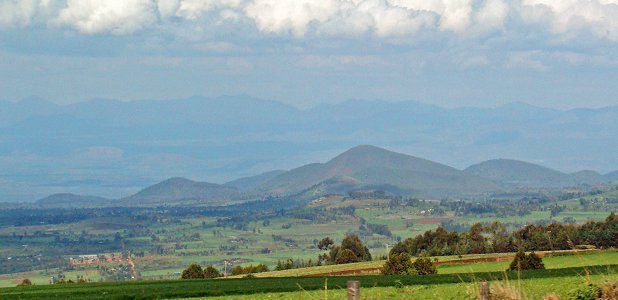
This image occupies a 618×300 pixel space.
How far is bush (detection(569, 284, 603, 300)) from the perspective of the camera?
28.7 metres

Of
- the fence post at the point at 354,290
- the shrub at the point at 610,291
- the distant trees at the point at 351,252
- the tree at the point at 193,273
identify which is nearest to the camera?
the fence post at the point at 354,290

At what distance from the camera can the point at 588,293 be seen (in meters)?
29.2

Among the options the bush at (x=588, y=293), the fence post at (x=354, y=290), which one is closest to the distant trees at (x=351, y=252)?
the bush at (x=588, y=293)

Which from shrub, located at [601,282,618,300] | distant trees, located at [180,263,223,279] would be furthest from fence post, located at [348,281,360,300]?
distant trees, located at [180,263,223,279]

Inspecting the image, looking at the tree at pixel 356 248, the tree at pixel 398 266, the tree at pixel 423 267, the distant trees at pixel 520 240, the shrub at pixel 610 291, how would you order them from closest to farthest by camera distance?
1. the shrub at pixel 610 291
2. the tree at pixel 423 267
3. the tree at pixel 398 266
4. the distant trees at pixel 520 240
5. the tree at pixel 356 248

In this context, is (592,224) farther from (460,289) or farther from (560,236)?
(460,289)

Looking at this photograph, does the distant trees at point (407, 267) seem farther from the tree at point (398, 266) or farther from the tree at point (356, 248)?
the tree at point (356, 248)

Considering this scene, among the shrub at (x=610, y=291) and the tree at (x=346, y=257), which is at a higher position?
the tree at (x=346, y=257)

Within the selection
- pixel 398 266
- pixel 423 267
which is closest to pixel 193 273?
pixel 398 266

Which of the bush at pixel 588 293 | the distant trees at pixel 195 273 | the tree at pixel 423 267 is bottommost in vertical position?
the bush at pixel 588 293

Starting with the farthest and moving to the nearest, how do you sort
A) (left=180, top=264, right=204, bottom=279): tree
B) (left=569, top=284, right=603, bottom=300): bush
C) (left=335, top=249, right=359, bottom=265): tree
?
(left=335, top=249, right=359, bottom=265): tree < (left=180, top=264, right=204, bottom=279): tree < (left=569, top=284, right=603, bottom=300): bush

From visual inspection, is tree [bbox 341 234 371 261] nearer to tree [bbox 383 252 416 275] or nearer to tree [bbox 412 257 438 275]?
tree [bbox 383 252 416 275]

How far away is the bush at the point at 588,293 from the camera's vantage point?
2865 cm

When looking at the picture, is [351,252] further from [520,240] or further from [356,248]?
[520,240]
